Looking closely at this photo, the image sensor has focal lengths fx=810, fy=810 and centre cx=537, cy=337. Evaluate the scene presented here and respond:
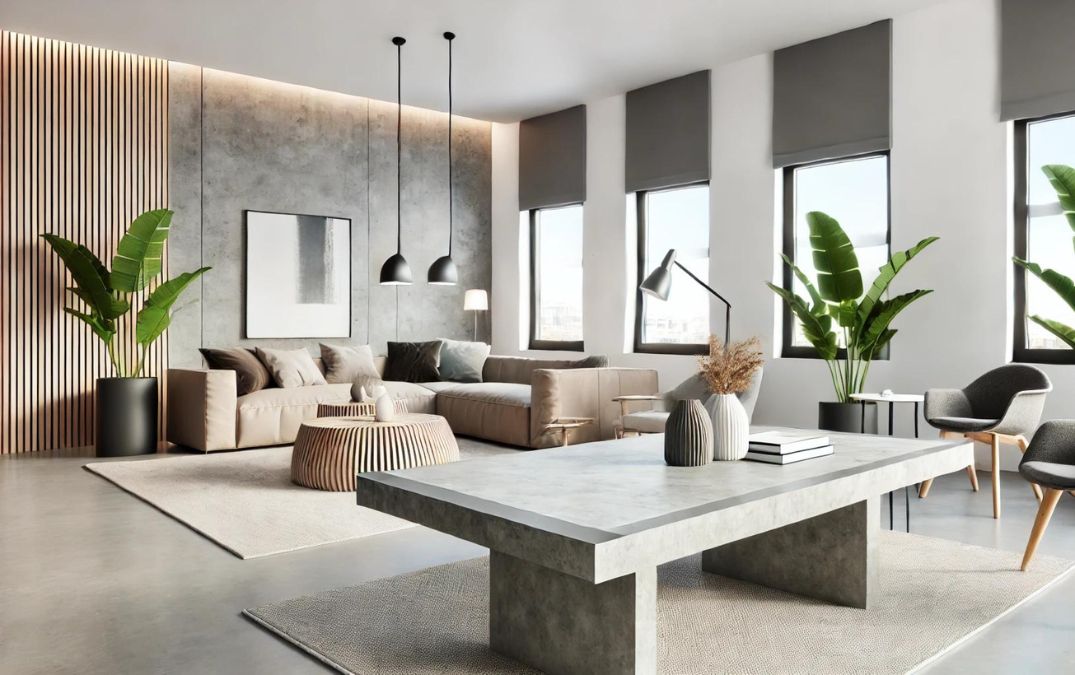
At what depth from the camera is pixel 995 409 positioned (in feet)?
15.3

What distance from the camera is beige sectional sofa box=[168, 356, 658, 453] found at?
593cm

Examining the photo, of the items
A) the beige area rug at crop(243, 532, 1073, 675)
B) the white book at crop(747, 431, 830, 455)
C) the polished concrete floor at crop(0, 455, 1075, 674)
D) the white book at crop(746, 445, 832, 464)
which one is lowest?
the polished concrete floor at crop(0, 455, 1075, 674)

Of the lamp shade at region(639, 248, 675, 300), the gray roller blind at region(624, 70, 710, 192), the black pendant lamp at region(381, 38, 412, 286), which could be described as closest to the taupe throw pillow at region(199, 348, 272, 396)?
the black pendant lamp at region(381, 38, 412, 286)

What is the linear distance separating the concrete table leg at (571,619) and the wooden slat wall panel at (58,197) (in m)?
5.31

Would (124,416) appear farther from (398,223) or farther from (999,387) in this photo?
(999,387)

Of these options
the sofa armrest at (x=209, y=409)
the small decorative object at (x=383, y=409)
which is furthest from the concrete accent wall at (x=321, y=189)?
the small decorative object at (x=383, y=409)

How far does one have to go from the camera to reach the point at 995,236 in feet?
17.0

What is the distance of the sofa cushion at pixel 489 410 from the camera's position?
6.25 metres

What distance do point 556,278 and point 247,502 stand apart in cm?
469

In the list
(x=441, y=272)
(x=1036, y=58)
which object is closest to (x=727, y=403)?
(x=1036, y=58)

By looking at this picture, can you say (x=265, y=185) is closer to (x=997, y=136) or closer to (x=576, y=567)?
(x=997, y=136)

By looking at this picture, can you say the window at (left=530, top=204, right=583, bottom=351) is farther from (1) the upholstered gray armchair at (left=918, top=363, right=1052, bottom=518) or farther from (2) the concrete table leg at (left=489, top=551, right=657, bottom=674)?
(2) the concrete table leg at (left=489, top=551, right=657, bottom=674)

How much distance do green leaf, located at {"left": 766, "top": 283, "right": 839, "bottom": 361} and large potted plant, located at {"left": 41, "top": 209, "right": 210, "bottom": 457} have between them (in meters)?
4.39

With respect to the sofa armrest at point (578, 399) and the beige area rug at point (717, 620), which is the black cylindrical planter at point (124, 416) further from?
the beige area rug at point (717, 620)
